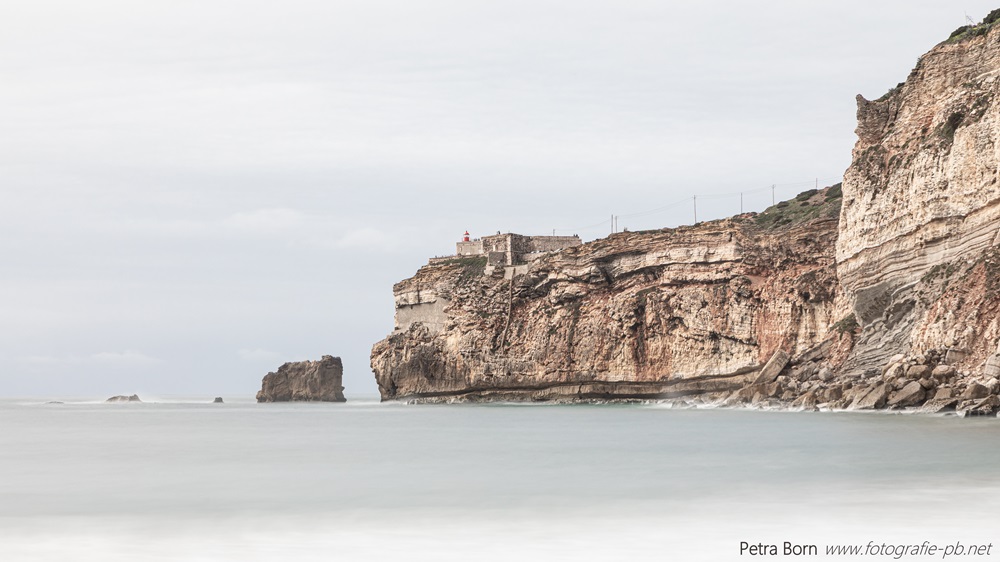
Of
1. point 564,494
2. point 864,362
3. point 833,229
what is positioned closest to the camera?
point 564,494

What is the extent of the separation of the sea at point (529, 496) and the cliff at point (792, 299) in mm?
5934

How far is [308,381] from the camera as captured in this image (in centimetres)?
9419

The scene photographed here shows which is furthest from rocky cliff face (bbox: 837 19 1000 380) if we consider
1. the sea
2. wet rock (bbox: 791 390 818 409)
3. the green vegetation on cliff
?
the green vegetation on cliff

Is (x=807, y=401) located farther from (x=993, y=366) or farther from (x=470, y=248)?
(x=470, y=248)

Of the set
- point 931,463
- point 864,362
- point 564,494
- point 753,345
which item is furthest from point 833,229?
point 564,494

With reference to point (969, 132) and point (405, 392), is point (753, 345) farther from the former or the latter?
point (405, 392)

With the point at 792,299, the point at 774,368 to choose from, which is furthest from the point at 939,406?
the point at 792,299

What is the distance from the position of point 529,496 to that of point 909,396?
19707 mm

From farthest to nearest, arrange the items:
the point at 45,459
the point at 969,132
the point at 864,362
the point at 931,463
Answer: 1. the point at 864,362
2. the point at 969,132
3. the point at 45,459
4. the point at 931,463

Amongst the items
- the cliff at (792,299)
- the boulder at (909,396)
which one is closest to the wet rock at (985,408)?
the cliff at (792,299)

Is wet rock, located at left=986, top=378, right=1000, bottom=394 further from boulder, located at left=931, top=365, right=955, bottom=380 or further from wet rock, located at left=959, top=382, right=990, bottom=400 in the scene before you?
boulder, located at left=931, top=365, right=955, bottom=380

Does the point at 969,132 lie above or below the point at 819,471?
above

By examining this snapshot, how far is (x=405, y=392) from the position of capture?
74000 millimetres

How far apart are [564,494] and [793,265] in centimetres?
4109
